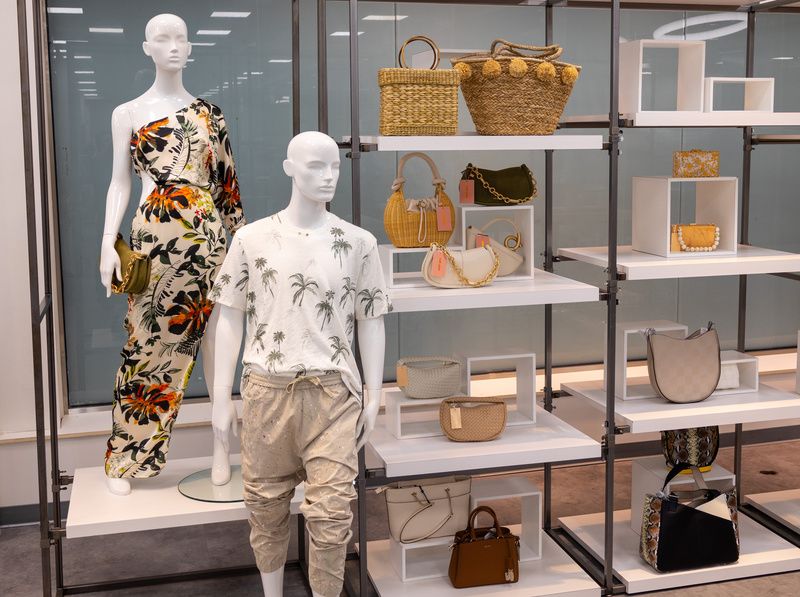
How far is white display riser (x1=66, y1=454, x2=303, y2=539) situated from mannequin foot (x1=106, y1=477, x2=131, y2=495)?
0.02m

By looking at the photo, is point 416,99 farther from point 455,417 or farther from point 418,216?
point 455,417

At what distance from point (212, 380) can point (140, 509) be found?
0.49 metres

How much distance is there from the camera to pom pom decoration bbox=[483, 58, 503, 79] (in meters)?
3.31

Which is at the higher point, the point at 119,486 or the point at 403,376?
the point at 403,376

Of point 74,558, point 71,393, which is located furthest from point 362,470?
point 71,393

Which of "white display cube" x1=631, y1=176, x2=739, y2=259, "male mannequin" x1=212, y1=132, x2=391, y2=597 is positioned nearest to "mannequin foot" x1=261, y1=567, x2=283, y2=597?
"male mannequin" x1=212, y1=132, x2=391, y2=597

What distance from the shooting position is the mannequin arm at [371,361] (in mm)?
3090

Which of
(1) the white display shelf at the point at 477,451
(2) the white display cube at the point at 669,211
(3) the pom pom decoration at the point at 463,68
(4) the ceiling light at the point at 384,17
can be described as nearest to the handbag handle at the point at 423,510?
(1) the white display shelf at the point at 477,451

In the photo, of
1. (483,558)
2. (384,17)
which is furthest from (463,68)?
(483,558)

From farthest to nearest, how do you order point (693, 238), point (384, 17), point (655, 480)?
1. point (384, 17)
2. point (655, 480)
3. point (693, 238)

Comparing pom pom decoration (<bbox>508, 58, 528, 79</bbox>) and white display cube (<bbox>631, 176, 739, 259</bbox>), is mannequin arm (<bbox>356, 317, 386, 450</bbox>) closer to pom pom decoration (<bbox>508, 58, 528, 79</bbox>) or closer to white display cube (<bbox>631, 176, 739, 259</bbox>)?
pom pom decoration (<bbox>508, 58, 528, 79</bbox>)

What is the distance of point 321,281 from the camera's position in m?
2.96

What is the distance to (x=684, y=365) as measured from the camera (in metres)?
3.82

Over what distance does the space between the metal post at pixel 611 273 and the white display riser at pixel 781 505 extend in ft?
3.02
